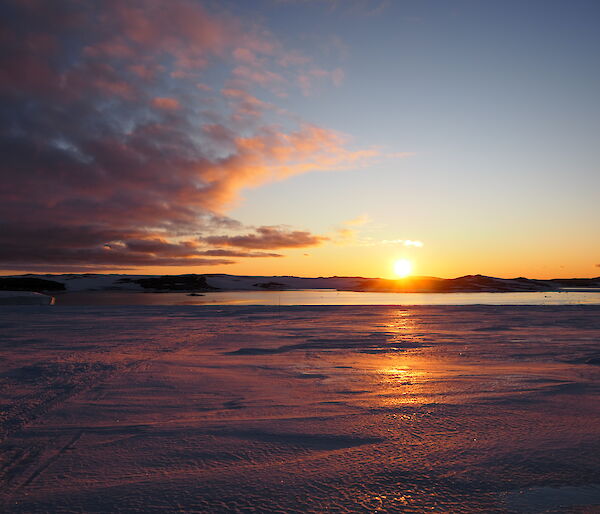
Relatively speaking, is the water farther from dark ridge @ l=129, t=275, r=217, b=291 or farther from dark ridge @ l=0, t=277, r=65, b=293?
dark ridge @ l=129, t=275, r=217, b=291


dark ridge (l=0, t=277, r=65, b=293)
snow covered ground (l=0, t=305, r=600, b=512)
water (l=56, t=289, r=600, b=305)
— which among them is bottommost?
dark ridge (l=0, t=277, r=65, b=293)

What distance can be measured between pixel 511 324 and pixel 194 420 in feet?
44.2

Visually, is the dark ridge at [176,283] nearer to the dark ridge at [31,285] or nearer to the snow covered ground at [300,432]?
the dark ridge at [31,285]

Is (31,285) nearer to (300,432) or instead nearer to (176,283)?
(176,283)

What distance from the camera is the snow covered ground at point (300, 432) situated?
2.93 metres

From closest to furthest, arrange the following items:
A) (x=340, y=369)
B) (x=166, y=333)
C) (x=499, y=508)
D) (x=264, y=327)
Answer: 1. (x=499, y=508)
2. (x=340, y=369)
3. (x=166, y=333)
4. (x=264, y=327)

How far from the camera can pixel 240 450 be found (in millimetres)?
3711

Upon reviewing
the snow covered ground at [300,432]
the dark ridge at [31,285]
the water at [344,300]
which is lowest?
the dark ridge at [31,285]

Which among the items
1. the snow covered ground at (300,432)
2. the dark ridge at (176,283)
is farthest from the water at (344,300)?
the dark ridge at (176,283)

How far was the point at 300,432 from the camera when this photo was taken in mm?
4156

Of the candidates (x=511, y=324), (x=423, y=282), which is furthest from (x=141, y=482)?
(x=423, y=282)

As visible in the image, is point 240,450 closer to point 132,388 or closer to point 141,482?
point 141,482

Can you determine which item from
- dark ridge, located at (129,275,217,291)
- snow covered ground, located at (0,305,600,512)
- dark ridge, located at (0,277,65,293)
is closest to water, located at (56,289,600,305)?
snow covered ground, located at (0,305,600,512)

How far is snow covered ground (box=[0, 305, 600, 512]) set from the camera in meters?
2.93
